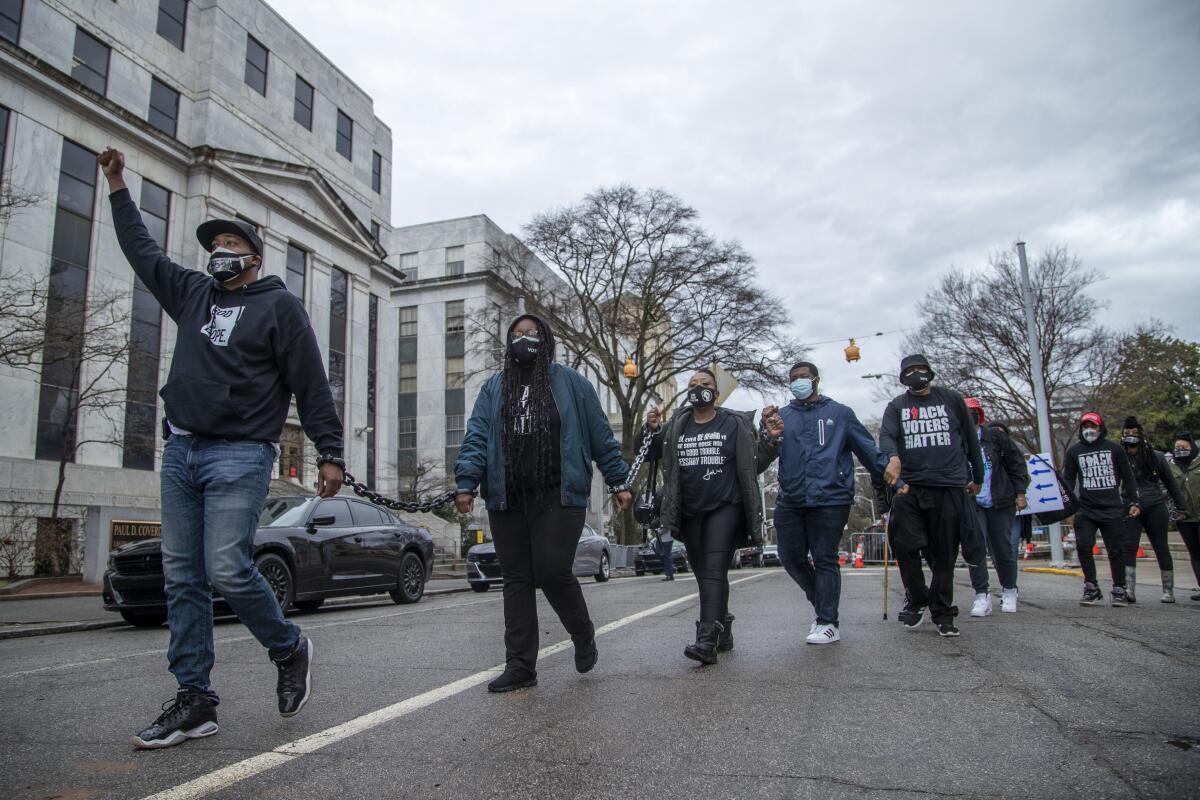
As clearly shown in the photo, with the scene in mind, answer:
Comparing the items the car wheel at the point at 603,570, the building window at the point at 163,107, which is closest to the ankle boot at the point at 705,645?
the car wheel at the point at 603,570

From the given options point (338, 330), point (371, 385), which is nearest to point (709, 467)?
point (338, 330)

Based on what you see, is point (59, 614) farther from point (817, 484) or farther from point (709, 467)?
point (817, 484)

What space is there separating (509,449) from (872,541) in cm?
3362

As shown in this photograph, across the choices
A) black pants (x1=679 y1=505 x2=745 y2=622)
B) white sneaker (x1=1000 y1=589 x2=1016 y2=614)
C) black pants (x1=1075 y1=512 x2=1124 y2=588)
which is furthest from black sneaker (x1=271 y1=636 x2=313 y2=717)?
black pants (x1=1075 y1=512 x2=1124 y2=588)

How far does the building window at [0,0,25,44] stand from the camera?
21.9m

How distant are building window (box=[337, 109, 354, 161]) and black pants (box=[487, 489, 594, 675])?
34.8m

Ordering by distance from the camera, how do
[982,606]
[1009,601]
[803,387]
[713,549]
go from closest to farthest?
[713,549] → [803,387] → [982,606] → [1009,601]

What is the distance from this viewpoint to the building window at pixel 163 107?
26.6 meters

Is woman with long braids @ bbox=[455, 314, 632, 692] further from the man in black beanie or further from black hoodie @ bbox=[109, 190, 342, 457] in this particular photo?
the man in black beanie

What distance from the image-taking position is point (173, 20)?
27750 millimetres

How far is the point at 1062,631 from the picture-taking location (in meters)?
6.34

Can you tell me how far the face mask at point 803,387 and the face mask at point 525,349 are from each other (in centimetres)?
248

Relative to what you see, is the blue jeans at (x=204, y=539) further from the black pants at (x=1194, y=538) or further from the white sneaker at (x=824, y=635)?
the black pants at (x=1194, y=538)

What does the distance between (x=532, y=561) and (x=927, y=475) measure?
349 centimetres
